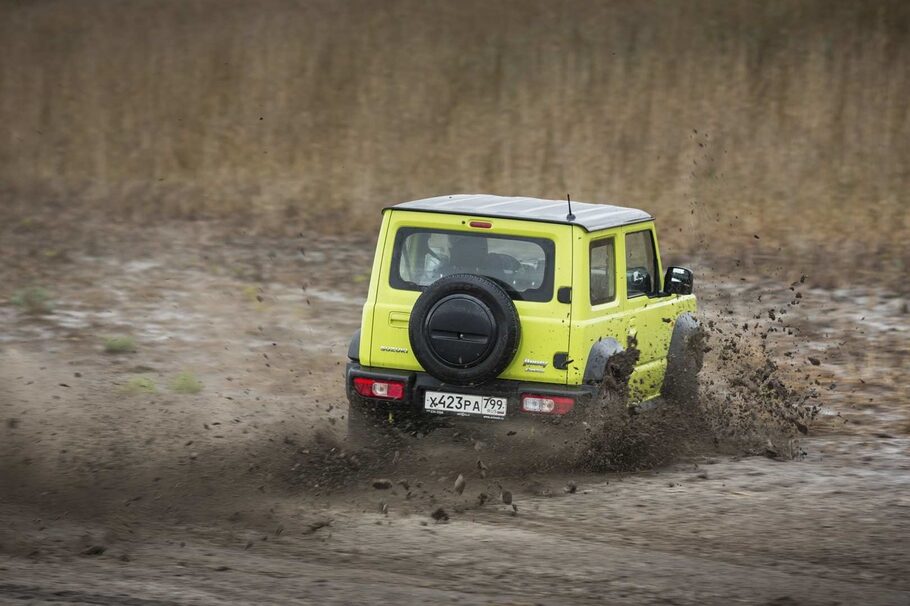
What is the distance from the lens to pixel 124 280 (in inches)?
722

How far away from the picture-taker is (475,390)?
8.89 metres

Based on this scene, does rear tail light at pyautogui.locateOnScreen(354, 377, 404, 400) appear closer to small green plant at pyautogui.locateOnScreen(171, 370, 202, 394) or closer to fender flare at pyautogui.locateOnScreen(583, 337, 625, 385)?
fender flare at pyautogui.locateOnScreen(583, 337, 625, 385)

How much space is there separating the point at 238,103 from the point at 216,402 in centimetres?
1870

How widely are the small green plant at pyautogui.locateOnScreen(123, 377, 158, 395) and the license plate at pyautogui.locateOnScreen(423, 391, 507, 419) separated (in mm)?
3712

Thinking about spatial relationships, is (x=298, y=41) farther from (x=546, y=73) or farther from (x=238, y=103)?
(x=546, y=73)

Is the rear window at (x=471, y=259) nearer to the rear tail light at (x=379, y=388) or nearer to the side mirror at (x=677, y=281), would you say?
the rear tail light at (x=379, y=388)

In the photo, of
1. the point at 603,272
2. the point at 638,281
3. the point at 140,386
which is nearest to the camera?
the point at 603,272

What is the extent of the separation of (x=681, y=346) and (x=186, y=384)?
4510 millimetres

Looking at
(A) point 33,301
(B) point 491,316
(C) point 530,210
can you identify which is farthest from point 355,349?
(A) point 33,301

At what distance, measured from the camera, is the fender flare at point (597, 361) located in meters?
8.81

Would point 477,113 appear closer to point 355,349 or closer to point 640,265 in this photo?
point 640,265

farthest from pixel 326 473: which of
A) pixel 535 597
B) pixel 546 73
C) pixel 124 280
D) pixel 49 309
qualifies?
pixel 546 73

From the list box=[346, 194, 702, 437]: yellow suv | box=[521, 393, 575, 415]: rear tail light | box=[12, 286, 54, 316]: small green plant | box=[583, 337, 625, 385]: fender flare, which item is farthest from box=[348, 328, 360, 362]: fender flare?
box=[12, 286, 54, 316]: small green plant

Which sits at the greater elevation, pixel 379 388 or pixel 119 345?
pixel 379 388
